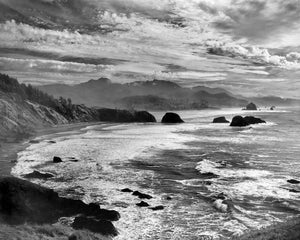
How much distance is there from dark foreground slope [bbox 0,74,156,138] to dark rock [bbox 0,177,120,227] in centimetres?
5837

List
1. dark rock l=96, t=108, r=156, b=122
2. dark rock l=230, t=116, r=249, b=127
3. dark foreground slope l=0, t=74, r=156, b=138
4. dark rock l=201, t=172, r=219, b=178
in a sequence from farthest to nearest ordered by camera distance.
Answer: dark rock l=96, t=108, r=156, b=122 → dark rock l=230, t=116, r=249, b=127 → dark foreground slope l=0, t=74, r=156, b=138 → dark rock l=201, t=172, r=219, b=178

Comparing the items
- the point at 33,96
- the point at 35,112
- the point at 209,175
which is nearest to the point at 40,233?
the point at 209,175

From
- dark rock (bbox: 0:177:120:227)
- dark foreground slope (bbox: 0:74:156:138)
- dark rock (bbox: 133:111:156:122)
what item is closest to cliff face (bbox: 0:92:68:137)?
dark foreground slope (bbox: 0:74:156:138)

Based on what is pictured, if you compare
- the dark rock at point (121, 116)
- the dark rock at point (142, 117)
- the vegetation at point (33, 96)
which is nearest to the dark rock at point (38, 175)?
the vegetation at point (33, 96)

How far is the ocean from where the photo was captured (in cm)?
2703

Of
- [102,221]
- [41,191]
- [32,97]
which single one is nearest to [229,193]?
[102,221]

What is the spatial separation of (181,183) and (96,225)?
1639 centimetres

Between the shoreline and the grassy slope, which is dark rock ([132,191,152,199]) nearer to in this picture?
the grassy slope

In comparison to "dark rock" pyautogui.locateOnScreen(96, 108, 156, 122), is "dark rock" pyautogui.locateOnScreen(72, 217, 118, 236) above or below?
below

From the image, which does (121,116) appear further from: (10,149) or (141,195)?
(141,195)

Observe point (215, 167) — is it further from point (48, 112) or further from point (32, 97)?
point (32, 97)

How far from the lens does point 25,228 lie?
21.8 meters

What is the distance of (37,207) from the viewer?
26406 mm

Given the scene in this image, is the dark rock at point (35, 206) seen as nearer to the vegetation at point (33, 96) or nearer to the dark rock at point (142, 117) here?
the vegetation at point (33, 96)
